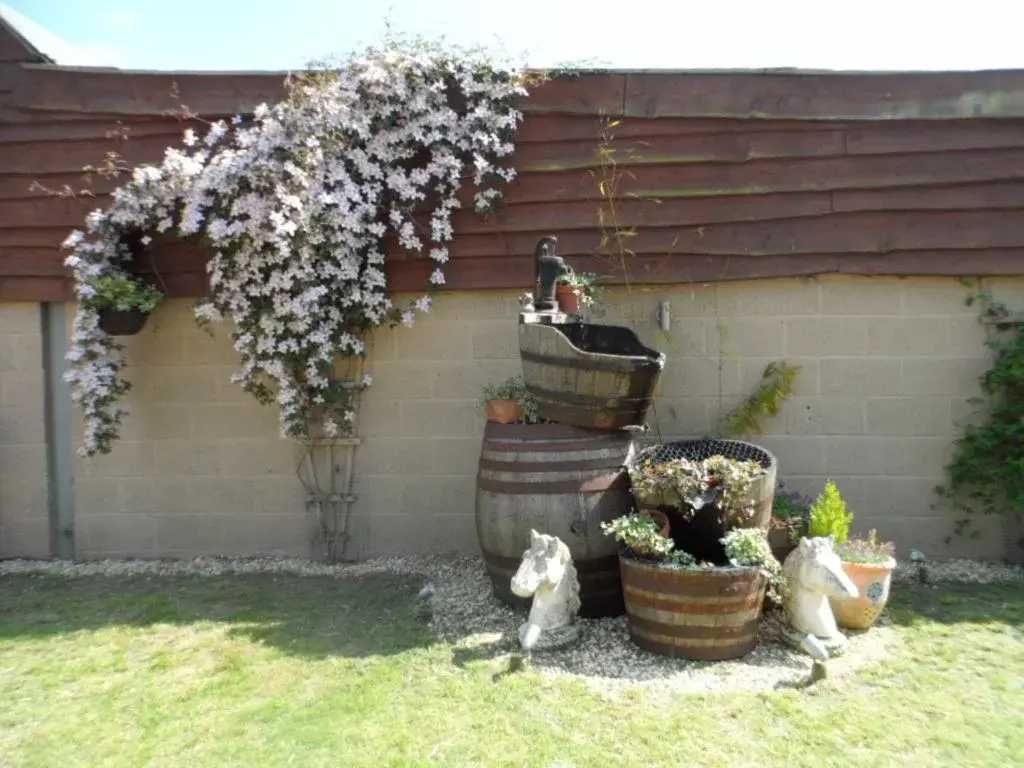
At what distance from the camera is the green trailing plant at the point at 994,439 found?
4230 millimetres

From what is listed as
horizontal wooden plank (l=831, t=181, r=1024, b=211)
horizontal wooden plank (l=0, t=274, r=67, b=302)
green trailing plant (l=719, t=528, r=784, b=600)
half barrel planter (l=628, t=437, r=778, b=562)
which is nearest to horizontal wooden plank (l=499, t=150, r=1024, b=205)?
horizontal wooden plank (l=831, t=181, r=1024, b=211)

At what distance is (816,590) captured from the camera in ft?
10.6

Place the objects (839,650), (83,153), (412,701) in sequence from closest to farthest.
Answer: (412,701), (839,650), (83,153)

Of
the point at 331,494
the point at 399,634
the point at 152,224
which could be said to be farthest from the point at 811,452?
the point at 152,224

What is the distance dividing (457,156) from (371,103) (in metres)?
0.56

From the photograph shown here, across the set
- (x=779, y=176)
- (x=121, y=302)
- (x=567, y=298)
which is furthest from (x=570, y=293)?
(x=121, y=302)

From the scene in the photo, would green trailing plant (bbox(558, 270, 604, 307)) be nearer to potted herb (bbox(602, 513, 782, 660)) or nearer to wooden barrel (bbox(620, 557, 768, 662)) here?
potted herb (bbox(602, 513, 782, 660))

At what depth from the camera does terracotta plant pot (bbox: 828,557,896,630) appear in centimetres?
349

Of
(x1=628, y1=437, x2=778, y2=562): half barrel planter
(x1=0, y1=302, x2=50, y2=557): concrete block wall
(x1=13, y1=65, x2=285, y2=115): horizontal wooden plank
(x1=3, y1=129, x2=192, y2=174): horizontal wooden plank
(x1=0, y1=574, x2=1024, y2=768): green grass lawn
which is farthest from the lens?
(x1=0, y1=302, x2=50, y2=557): concrete block wall

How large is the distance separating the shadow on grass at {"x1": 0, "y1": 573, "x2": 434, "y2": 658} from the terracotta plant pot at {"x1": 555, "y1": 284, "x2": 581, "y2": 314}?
66.1 inches

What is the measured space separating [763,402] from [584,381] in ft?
4.49

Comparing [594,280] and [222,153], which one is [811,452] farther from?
[222,153]

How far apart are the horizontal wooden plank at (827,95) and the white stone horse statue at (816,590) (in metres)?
2.42

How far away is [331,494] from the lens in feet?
15.7
